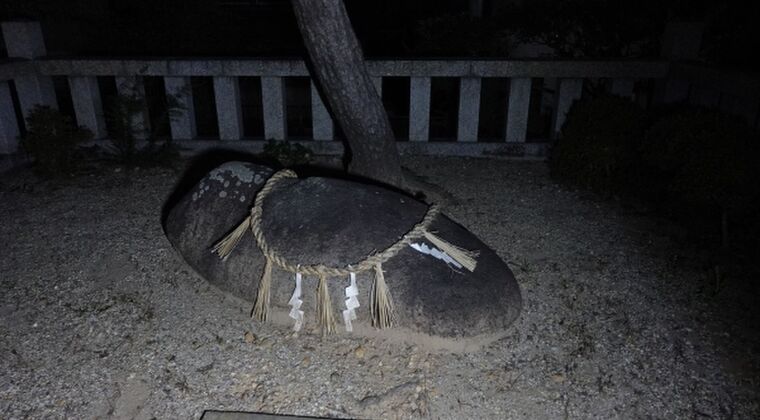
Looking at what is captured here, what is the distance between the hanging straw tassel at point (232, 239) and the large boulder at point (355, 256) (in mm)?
36

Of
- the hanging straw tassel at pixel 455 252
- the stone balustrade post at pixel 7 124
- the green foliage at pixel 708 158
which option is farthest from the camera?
the stone balustrade post at pixel 7 124

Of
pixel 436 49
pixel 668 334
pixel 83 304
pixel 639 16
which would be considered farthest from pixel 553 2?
pixel 83 304

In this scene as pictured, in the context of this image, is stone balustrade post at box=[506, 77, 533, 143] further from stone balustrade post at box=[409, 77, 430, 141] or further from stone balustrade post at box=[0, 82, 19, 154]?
stone balustrade post at box=[0, 82, 19, 154]

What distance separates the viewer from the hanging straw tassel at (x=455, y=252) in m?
2.59

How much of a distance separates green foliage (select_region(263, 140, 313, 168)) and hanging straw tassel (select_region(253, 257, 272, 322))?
2.47m

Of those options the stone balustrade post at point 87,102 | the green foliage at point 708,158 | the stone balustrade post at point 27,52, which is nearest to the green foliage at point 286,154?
the stone balustrade post at point 87,102

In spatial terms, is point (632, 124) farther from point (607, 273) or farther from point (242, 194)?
point (242, 194)

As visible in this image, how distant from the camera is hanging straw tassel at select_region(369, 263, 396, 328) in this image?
2.46 metres

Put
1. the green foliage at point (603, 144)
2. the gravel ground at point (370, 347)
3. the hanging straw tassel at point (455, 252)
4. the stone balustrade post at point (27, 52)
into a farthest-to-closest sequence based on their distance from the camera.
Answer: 1. the stone balustrade post at point (27, 52)
2. the green foliage at point (603, 144)
3. the hanging straw tassel at point (455, 252)
4. the gravel ground at point (370, 347)

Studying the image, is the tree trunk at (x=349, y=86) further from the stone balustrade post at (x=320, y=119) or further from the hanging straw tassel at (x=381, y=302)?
the hanging straw tassel at (x=381, y=302)

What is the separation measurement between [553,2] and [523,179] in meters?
2.34

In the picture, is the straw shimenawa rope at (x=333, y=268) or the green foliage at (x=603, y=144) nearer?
the straw shimenawa rope at (x=333, y=268)

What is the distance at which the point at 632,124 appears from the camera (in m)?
4.22

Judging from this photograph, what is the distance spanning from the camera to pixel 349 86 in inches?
144
